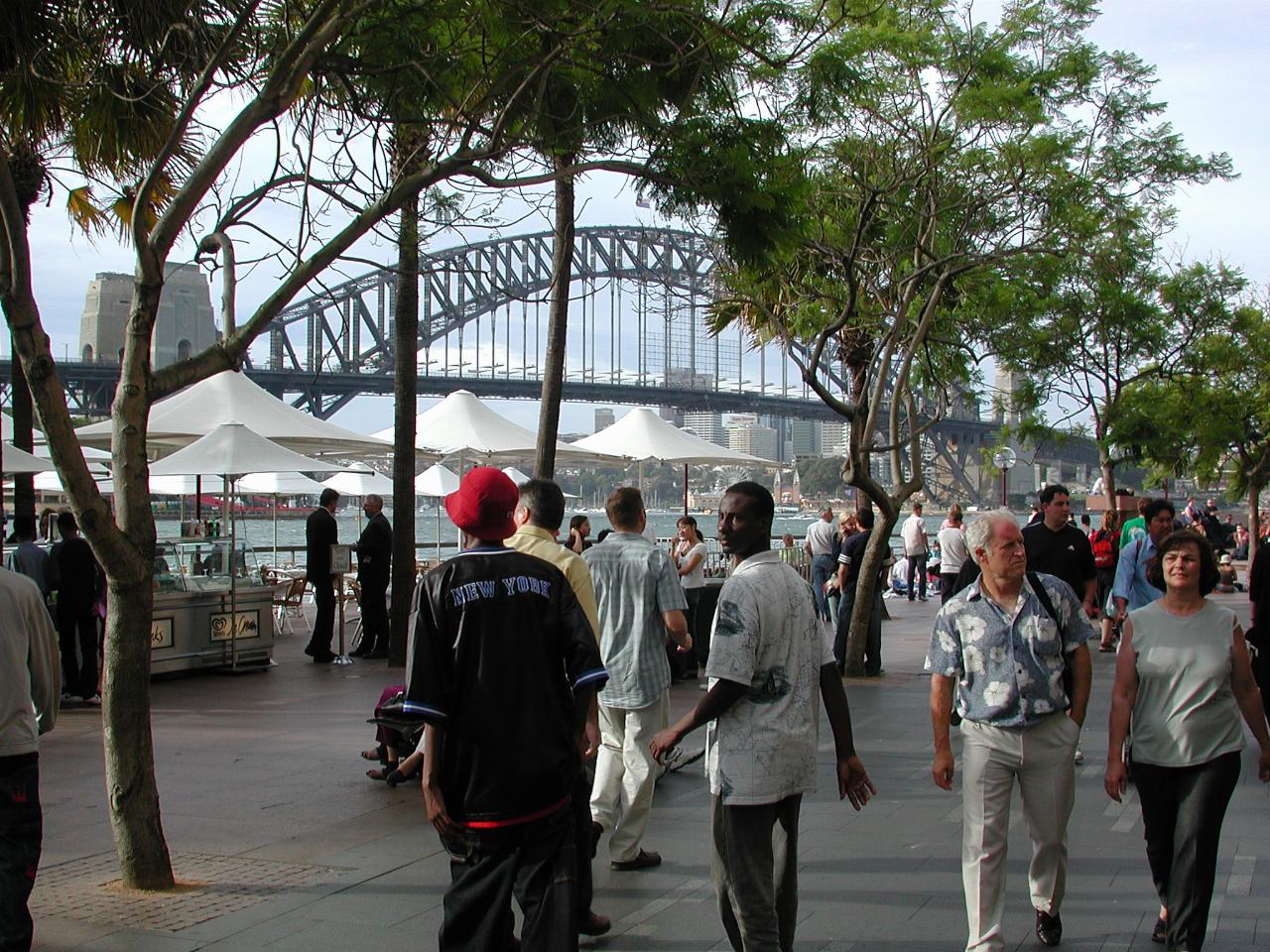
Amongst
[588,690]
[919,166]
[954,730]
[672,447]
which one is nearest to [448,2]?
[588,690]

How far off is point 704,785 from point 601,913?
8.30ft

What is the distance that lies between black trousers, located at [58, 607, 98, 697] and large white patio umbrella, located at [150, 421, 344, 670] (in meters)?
1.56

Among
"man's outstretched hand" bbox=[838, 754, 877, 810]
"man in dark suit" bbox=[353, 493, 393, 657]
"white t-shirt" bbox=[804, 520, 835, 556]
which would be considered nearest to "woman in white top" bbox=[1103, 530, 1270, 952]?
"man's outstretched hand" bbox=[838, 754, 877, 810]

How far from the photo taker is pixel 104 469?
27531 millimetres

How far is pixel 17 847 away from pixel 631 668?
253cm

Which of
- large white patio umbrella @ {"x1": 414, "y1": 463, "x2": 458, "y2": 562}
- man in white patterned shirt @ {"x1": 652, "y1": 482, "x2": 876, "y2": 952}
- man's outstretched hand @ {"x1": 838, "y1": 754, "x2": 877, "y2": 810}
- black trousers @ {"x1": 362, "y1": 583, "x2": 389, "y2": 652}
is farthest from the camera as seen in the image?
large white patio umbrella @ {"x1": 414, "y1": 463, "x2": 458, "y2": 562}

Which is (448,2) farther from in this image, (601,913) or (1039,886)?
(1039,886)

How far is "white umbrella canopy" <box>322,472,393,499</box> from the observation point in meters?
24.3

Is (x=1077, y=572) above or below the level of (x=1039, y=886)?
above

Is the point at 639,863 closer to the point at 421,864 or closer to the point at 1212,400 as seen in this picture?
the point at 421,864

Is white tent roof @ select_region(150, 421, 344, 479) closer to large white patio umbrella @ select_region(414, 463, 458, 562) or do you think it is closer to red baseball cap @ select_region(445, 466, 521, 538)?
red baseball cap @ select_region(445, 466, 521, 538)

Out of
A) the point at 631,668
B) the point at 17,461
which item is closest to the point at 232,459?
the point at 17,461

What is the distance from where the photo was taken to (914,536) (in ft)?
75.8

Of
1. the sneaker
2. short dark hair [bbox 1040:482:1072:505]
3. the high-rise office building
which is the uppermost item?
the high-rise office building
